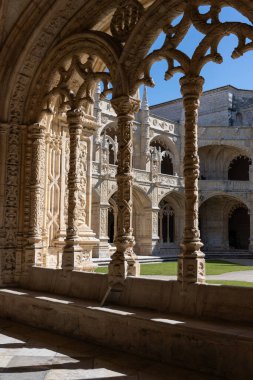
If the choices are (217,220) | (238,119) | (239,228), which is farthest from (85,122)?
(238,119)

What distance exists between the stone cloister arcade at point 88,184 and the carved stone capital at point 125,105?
1 centimetres

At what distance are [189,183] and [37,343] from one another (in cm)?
199

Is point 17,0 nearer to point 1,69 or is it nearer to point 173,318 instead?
point 1,69

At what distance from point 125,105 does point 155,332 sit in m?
2.23

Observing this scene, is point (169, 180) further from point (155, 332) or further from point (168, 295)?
point (155, 332)

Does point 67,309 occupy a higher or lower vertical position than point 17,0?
lower

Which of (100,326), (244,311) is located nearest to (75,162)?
(100,326)

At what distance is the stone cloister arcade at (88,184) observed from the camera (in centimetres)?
341

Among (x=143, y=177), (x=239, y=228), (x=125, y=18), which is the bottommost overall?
(x=239, y=228)

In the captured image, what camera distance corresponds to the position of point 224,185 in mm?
24781

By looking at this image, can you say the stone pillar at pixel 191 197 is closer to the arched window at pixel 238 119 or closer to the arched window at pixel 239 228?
the arched window at pixel 239 228

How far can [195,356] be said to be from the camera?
311 cm

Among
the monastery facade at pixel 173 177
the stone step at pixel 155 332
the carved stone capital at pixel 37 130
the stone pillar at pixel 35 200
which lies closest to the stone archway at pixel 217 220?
the monastery facade at pixel 173 177

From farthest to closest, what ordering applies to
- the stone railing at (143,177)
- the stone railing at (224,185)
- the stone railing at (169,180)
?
the stone railing at (224,185), the stone railing at (169,180), the stone railing at (143,177)
